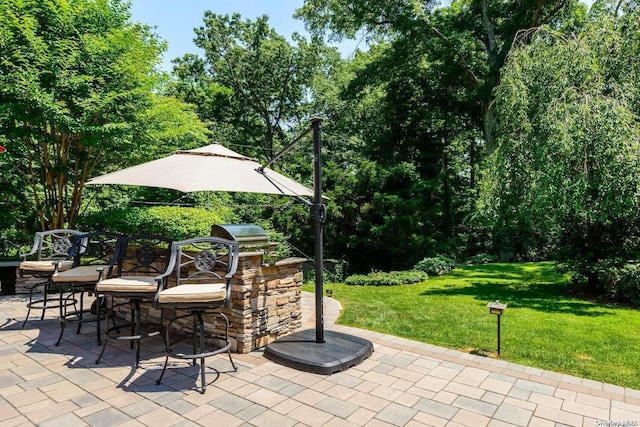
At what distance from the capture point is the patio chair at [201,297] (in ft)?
9.44

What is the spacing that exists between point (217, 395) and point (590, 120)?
22.4ft

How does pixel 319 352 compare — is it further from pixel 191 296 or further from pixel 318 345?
pixel 191 296

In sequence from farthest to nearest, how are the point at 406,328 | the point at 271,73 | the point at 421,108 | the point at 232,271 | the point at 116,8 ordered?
the point at 271,73
the point at 421,108
the point at 116,8
the point at 406,328
the point at 232,271

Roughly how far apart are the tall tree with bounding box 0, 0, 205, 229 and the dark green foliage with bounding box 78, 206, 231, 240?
1141 mm

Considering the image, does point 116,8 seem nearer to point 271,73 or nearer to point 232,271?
point 232,271

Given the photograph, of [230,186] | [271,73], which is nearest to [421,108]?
[271,73]

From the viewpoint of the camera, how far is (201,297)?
288 centimetres

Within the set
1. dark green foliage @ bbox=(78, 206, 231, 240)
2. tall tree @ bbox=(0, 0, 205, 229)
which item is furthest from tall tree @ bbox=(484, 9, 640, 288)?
tall tree @ bbox=(0, 0, 205, 229)

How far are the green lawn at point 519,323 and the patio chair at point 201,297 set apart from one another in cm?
192

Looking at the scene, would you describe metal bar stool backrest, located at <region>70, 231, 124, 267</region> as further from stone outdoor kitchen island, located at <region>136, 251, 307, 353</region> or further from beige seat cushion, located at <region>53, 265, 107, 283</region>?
stone outdoor kitchen island, located at <region>136, 251, 307, 353</region>

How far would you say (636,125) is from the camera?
6078 millimetres

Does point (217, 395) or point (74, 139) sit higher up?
point (74, 139)

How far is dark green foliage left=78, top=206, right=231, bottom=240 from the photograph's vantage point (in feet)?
19.6

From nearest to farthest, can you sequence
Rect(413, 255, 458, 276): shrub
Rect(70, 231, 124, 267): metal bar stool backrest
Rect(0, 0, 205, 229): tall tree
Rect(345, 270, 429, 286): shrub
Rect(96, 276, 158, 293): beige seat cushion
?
Rect(96, 276, 158, 293): beige seat cushion, Rect(70, 231, 124, 267): metal bar stool backrest, Rect(0, 0, 205, 229): tall tree, Rect(345, 270, 429, 286): shrub, Rect(413, 255, 458, 276): shrub
